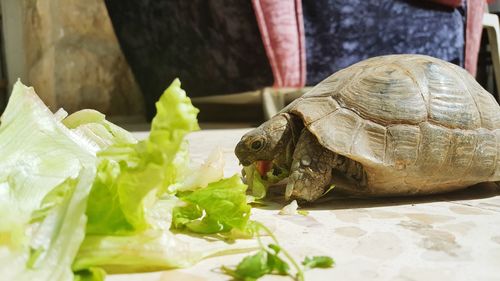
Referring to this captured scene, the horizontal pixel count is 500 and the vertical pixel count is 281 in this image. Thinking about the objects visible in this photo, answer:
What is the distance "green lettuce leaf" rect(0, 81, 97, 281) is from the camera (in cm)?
79

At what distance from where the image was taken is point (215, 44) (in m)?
4.23

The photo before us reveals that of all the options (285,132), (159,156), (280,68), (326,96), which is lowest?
(280,68)

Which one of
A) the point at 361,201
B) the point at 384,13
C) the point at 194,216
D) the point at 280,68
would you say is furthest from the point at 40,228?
the point at 384,13

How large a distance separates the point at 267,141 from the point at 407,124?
40cm

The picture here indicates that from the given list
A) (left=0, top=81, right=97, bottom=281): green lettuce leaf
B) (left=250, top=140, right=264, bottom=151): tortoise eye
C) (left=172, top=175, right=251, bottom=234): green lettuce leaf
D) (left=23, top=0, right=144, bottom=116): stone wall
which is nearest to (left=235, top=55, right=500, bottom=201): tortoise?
(left=250, top=140, right=264, bottom=151): tortoise eye

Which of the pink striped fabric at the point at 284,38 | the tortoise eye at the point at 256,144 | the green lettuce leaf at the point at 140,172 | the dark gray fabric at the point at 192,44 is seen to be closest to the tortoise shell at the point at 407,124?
the tortoise eye at the point at 256,144

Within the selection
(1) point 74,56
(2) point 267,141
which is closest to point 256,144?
(2) point 267,141

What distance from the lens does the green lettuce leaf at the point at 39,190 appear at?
795mm

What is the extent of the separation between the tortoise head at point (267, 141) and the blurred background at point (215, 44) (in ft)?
7.70

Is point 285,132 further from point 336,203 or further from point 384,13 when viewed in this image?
point 384,13

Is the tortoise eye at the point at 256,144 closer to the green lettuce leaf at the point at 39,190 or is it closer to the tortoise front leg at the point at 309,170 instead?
the tortoise front leg at the point at 309,170

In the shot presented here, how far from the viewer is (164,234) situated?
94cm

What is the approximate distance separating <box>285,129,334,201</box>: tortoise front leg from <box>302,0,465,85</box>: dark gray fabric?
8.26 ft

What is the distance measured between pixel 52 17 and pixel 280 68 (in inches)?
90.5
